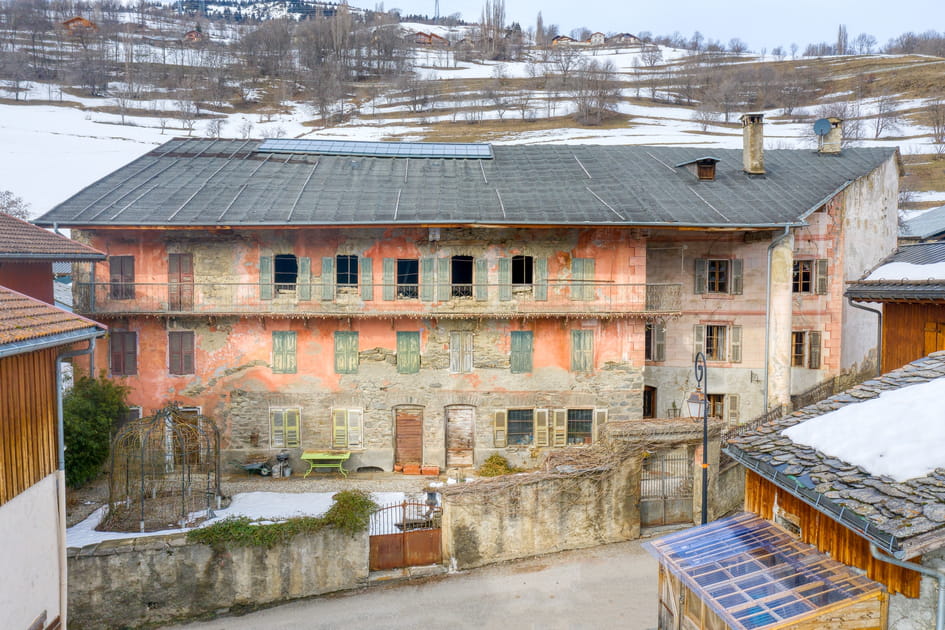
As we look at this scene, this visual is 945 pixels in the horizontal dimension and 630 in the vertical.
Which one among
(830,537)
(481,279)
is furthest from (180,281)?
(830,537)

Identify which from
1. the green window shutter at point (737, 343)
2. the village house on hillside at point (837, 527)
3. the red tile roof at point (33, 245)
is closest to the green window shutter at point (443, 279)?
the red tile roof at point (33, 245)

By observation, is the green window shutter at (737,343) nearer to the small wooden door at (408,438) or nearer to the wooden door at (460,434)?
the wooden door at (460,434)

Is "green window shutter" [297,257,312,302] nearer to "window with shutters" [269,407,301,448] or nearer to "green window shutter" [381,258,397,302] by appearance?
"green window shutter" [381,258,397,302]

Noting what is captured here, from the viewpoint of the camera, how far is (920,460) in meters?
6.55

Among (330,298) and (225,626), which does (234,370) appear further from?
(225,626)

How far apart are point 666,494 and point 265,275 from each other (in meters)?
14.3

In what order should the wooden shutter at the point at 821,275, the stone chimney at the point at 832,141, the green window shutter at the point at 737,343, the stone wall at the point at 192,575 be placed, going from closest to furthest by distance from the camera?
the stone wall at the point at 192,575 → the green window shutter at the point at 737,343 → the wooden shutter at the point at 821,275 → the stone chimney at the point at 832,141

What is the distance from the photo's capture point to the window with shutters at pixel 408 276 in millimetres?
20922

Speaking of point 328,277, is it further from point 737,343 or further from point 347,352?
point 737,343

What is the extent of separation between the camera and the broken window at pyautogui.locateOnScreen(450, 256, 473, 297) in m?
21.0

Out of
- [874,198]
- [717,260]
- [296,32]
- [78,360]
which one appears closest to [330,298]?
[78,360]

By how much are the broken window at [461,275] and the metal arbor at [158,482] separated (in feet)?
28.2

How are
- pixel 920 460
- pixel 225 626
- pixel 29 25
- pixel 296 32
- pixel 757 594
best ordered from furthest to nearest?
pixel 296 32 → pixel 29 25 → pixel 225 626 → pixel 757 594 → pixel 920 460

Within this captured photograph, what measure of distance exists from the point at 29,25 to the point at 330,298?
368 feet
